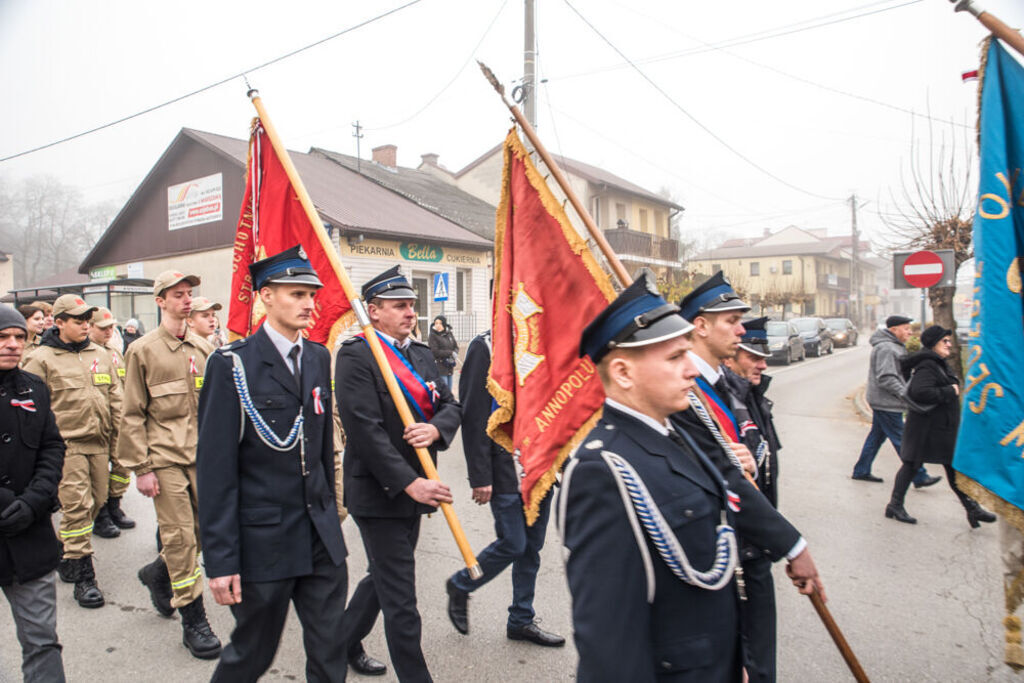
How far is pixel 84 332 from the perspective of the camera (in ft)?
18.1

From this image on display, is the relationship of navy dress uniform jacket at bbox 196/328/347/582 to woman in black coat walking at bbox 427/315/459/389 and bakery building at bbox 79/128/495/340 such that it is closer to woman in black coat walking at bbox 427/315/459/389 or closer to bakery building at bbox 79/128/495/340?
woman in black coat walking at bbox 427/315/459/389

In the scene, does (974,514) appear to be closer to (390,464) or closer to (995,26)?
(995,26)

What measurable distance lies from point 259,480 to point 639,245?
3214 cm

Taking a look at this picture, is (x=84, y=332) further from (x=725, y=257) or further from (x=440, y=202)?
(x=725, y=257)

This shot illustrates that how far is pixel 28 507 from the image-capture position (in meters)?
3.05

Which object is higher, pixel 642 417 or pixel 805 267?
pixel 805 267

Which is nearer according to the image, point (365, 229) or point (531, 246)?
point (531, 246)

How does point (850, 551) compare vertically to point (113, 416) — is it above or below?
Result: below

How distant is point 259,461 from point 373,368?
0.80 m

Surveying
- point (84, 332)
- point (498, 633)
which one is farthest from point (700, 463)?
point (84, 332)

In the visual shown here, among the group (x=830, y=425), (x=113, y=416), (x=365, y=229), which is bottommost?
(x=830, y=425)

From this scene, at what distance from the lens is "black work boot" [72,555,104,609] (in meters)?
4.64

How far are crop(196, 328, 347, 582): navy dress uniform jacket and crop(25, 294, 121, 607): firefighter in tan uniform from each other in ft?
9.93

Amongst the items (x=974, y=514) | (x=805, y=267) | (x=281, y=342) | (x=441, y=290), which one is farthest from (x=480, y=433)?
(x=805, y=267)
